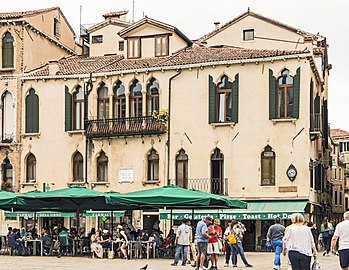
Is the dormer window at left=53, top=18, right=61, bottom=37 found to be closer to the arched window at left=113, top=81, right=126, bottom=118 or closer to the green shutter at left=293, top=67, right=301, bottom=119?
the arched window at left=113, top=81, right=126, bottom=118

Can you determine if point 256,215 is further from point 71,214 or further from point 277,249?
point 277,249

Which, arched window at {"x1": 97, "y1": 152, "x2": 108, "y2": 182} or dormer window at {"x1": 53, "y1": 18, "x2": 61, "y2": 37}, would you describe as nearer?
arched window at {"x1": 97, "y1": 152, "x2": 108, "y2": 182}

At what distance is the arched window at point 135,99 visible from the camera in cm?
3866

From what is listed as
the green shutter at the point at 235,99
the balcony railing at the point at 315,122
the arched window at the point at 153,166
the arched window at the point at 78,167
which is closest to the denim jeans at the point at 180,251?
the green shutter at the point at 235,99

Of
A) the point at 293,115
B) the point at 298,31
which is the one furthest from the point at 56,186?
the point at 298,31

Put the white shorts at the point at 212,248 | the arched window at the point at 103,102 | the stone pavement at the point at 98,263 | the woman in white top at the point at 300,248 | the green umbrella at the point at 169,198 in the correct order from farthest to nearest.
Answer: the arched window at the point at 103,102
the green umbrella at the point at 169,198
the stone pavement at the point at 98,263
the white shorts at the point at 212,248
the woman in white top at the point at 300,248

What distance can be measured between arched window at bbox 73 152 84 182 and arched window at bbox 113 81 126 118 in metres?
2.80

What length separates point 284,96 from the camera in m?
35.8

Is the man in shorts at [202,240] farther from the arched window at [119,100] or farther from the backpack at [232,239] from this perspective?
the arched window at [119,100]

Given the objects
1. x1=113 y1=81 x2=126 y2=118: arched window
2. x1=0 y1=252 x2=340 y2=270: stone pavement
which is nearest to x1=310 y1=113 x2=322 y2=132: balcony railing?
x1=0 y1=252 x2=340 y2=270: stone pavement

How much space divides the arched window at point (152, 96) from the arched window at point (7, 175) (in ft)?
26.4

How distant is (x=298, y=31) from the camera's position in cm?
4328

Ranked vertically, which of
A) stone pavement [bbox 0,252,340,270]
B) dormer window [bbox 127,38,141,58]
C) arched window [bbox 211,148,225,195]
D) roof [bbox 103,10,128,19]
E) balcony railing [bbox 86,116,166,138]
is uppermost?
roof [bbox 103,10,128,19]

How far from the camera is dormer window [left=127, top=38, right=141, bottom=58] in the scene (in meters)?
40.5
